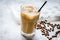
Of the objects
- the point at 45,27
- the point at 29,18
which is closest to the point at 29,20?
the point at 29,18

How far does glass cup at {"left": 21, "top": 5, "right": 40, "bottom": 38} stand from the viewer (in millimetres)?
782

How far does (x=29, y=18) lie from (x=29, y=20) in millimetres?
14

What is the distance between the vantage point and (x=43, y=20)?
3.16 ft

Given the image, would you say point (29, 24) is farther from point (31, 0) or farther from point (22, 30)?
point (31, 0)

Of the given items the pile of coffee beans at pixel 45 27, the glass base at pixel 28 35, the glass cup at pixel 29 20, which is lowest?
the glass base at pixel 28 35

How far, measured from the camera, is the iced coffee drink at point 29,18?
781 mm

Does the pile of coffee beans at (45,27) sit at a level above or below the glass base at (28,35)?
above

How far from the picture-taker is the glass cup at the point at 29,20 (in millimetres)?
782

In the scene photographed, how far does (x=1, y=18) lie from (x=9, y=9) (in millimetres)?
140

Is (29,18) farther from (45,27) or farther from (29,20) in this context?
(45,27)

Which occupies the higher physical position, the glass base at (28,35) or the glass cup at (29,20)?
the glass cup at (29,20)

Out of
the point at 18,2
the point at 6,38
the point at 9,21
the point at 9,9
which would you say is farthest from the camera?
the point at 18,2

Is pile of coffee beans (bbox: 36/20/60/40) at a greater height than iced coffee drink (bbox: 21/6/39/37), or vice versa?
iced coffee drink (bbox: 21/6/39/37)

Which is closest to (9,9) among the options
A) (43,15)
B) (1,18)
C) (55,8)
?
(1,18)
